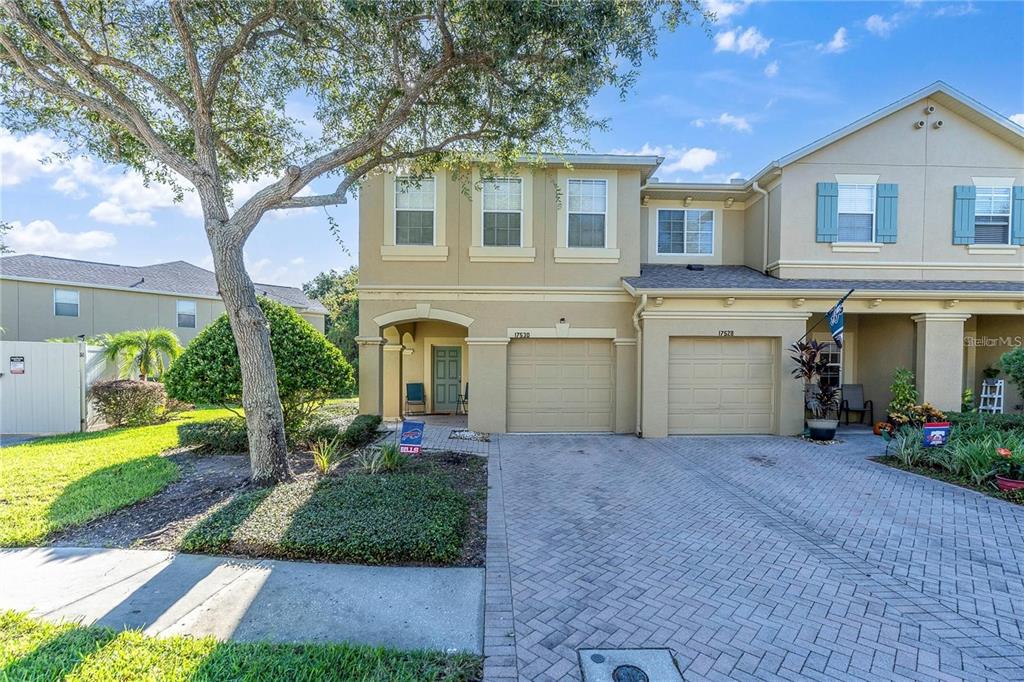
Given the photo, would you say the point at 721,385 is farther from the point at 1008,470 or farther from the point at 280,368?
the point at 280,368

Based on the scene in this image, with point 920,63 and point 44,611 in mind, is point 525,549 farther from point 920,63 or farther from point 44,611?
point 920,63

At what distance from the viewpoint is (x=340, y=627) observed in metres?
3.15

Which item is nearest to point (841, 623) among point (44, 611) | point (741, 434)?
point (44, 611)

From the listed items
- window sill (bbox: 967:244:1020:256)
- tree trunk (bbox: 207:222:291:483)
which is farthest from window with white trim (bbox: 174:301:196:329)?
window sill (bbox: 967:244:1020:256)

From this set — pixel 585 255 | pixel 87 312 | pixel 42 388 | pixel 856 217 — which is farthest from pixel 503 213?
pixel 87 312

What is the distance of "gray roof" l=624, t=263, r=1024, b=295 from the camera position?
378 inches

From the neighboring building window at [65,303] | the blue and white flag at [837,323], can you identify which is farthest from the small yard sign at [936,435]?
the neighboring building window at [65,303]

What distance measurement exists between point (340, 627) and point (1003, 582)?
18.5 feet

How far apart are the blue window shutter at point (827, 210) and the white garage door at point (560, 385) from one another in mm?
5834

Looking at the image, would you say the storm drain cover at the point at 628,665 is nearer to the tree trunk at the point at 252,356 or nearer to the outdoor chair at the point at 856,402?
the tree trunk at the point at 252,356

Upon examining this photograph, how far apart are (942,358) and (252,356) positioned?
13.8 metres

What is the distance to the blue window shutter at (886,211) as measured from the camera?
34.2 ft

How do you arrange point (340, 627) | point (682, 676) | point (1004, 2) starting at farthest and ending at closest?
point (1004, 2) < point (340, 627) < point (682, 676)

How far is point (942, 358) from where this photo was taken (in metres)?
9.84
